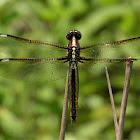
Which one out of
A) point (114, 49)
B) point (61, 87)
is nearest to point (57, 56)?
point (114, 49)

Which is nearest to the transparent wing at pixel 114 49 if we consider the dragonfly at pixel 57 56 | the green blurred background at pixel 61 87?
the dragonfly at pixel 57 56

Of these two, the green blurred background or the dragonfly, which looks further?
the green blurred background

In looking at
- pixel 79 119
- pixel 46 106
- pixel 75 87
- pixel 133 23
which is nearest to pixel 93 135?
pixel 79 119

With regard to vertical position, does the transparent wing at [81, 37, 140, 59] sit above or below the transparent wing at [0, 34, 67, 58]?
below

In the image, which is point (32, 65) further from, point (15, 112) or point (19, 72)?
point (15, 112)

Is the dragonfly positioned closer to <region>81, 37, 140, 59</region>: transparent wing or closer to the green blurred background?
<region>81, 37, 140, 59</region>: transparent wing

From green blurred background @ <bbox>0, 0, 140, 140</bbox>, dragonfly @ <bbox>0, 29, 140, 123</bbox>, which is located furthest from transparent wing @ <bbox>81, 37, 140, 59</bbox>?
green blurred background @ <bbox>0, 0, 140, 140</bbox>
